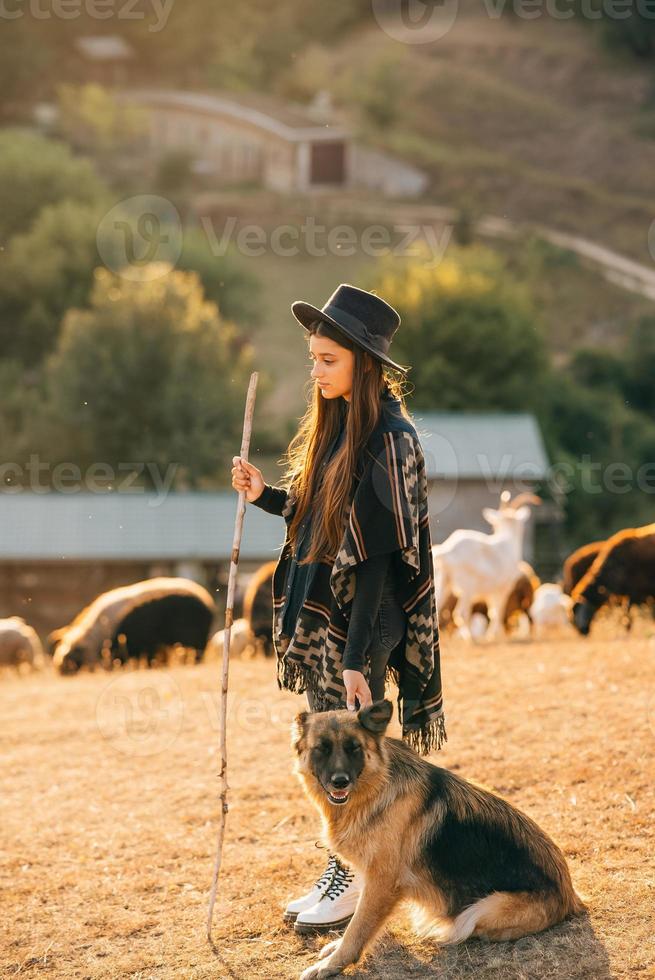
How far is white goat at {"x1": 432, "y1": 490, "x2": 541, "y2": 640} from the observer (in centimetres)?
1374

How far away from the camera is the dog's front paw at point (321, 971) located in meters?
4.68

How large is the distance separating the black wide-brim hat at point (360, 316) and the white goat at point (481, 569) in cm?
886

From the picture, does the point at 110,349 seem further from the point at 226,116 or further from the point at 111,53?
the point at 111,53

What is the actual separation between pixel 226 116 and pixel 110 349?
39.5 m

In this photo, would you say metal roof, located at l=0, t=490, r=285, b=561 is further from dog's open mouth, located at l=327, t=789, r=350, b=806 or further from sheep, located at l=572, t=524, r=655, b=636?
dog's open mouth, located at l=327, t=789, r=350, b=806

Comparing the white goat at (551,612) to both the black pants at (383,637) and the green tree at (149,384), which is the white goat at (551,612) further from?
the green tree at (149,384)

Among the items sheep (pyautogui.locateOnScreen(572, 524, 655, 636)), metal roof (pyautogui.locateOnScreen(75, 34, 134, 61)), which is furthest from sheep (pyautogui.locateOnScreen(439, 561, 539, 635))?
metal roof (pyautogui.locateOnScreen(75, 34, 134, 61))

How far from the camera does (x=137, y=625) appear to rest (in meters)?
16.1

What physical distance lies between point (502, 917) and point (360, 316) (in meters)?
2.53

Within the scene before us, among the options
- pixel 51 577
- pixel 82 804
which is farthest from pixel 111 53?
pixel 82 804

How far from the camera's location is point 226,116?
243ft

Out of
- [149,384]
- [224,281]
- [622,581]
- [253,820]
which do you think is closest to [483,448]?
[149,384]

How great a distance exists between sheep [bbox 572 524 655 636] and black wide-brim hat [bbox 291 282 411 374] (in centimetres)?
997

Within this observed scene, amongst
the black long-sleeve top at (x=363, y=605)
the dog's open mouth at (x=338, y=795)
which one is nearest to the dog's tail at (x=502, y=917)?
the dog's open mouth at (x=338, y=795)
